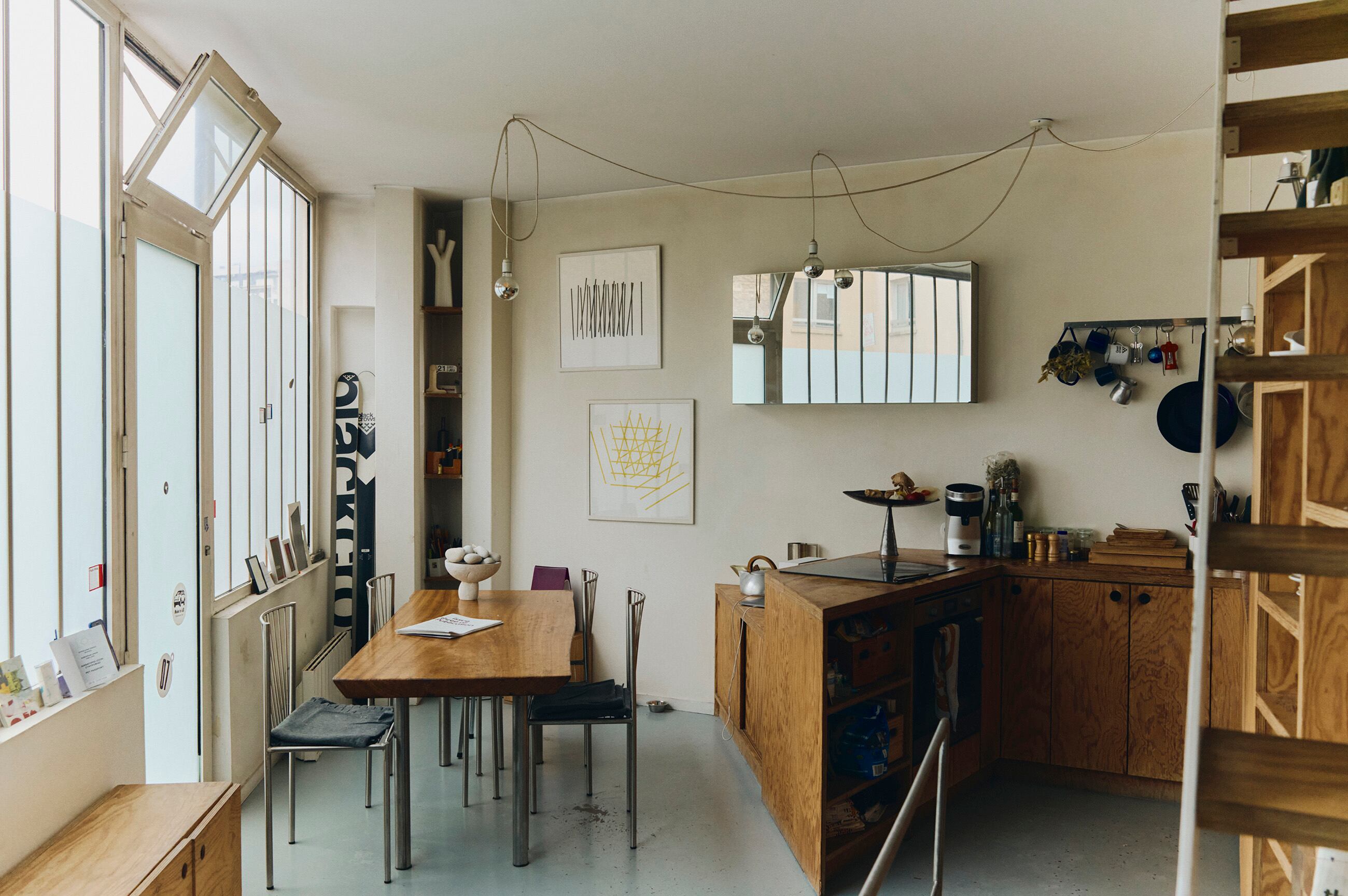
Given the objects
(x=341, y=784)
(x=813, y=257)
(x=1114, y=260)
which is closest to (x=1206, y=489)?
(x=813, y=257)

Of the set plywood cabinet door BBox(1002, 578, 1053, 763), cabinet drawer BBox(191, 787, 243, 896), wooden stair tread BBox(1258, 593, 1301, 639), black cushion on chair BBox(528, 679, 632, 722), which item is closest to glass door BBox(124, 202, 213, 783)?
cabinet drawer BBox(191, 787, 243, 896)

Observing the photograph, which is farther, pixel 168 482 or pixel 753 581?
pixel 753 581

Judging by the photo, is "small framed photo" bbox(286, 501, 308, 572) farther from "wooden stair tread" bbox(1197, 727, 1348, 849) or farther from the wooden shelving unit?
"wooden stair tread" bbox(1197, 727, 1348, 849)

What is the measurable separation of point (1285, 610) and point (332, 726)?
10.2 feet

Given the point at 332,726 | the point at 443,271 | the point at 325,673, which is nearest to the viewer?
the point at 332,726

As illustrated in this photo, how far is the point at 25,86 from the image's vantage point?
232cm

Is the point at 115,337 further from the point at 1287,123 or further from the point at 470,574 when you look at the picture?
the point at 1287,123

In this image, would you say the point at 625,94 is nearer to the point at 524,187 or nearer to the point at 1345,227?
the point at 524,187

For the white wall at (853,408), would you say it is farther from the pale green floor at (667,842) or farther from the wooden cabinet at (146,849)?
the wooden cabinet at (146,849)

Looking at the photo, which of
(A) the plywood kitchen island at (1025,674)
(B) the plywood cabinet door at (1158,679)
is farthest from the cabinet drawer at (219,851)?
(B) the plywood cabinet door at (1158,679)

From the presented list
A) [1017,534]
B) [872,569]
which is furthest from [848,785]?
[1017,534]

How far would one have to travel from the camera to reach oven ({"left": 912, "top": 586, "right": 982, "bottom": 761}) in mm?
3434

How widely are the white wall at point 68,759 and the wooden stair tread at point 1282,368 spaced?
106 inches

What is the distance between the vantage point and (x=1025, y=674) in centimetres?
379
